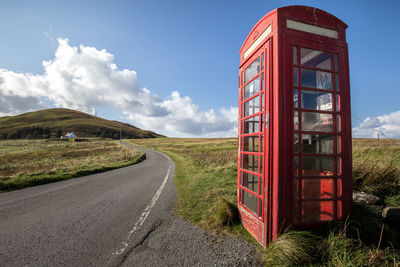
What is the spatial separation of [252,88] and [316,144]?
1.66m

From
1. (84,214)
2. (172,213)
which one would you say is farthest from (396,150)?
(84,214)

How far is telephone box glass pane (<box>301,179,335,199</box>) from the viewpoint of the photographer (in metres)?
3.54

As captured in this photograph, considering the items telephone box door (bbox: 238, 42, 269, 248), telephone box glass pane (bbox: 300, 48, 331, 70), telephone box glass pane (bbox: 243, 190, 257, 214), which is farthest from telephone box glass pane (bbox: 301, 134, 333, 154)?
telephone box glass pane (bbox: 243, 190, 257, 214)

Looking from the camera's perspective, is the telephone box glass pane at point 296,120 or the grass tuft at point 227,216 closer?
the telephone box glass pane at point 296,120

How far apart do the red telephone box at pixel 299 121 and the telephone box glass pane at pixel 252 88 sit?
0.13ft

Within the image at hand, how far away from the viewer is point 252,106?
4066 mm

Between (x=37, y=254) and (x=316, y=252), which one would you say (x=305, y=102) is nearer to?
(x=316, y=252)

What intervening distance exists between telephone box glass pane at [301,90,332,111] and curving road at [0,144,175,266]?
411 centimetres

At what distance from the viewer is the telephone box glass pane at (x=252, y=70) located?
3.87m

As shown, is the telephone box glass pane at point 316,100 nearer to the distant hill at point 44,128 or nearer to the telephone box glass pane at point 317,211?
the telephone box glass pane at point 317,211

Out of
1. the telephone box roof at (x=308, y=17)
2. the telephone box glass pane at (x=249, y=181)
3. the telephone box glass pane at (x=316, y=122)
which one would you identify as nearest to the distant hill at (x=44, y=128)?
the telephone box glass pane at (x=249, y=181)

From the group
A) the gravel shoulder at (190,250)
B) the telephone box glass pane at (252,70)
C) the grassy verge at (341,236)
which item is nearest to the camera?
the grassy verge at (341,236)

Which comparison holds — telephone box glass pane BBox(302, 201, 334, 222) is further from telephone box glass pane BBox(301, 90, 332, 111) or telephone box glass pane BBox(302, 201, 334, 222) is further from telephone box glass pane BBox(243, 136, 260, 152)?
telephone box glass pane BBox(301, 90, 332, 111)

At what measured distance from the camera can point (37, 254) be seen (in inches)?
128
